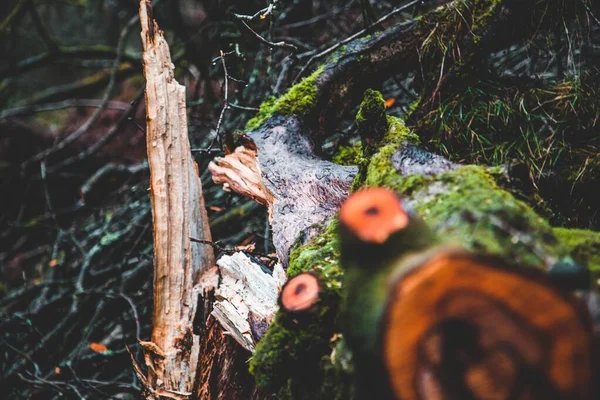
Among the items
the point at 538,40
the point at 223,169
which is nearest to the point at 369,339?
the point at 223,169

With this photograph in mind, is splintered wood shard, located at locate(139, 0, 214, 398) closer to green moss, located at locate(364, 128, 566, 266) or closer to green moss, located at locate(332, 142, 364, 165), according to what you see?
green moss, located at locate(332, 142, 364, 165)

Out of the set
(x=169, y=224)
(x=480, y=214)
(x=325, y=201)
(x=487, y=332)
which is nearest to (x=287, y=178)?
(x=325, y=201)

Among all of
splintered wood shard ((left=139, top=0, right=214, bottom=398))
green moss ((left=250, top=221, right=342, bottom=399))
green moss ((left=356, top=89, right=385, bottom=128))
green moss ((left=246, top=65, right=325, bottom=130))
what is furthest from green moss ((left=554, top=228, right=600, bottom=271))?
splintered wood shard ((left=139, top=0, right=214, bottom=398))

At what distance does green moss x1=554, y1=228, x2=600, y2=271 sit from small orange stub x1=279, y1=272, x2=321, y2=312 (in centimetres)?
68

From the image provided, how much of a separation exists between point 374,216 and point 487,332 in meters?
0.31

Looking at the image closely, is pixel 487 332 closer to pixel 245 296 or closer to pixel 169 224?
pixel 245 296

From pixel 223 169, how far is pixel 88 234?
7.75ft

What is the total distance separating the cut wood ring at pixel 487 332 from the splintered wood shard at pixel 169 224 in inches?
59.0

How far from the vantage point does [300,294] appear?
1257mm

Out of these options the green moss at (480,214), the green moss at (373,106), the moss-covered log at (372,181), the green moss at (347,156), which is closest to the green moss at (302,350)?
the moss-covered log at (372,181)

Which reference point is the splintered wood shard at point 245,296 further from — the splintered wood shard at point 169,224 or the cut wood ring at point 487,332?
the cut wood ring at point 487,332

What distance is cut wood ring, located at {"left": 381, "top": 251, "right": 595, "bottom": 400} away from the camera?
729 mm

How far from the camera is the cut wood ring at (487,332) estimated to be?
729 millimetres

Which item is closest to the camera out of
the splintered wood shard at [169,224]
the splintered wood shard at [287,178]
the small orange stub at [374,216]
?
the small orange stub at [374,216]
